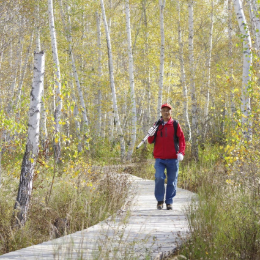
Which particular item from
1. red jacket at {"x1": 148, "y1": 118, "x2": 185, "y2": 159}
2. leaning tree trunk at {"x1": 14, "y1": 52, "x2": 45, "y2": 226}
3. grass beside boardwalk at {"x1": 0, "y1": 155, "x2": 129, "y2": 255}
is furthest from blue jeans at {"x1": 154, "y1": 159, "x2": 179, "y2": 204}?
leaning tree trunk at {"x1": 14, "y1": 52, "x2": 45, "y2": 226}

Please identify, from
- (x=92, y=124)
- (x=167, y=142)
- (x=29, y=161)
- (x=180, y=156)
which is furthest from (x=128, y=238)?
(x=92, y=124)

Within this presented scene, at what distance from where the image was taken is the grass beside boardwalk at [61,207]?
5105 mm

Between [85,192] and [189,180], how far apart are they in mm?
4270

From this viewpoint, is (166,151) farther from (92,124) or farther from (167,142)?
(92,124)

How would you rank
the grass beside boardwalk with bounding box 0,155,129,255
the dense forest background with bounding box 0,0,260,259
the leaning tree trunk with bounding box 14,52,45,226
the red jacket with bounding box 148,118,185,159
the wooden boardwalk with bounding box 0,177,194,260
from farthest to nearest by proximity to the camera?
the red jacket with bounding box 148,118,185,159 → the dense forest background with bounding box 0,0,260,259 → the leaning tree trunk with bounding box 14,52,45,226 → the grass beside boardwalk with bounding box 0,155,129,255 → the wooden boardwalk with bounding box 0,177,194,260

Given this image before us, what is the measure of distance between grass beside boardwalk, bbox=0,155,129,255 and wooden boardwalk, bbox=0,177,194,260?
24 centimetres

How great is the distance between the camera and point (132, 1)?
60.4ft

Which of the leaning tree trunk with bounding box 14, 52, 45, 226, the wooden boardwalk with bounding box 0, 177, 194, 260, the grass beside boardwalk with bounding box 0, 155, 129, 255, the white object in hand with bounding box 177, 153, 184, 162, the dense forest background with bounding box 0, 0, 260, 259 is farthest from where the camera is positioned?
the white object in hand with bounding box 177, 153, 184, 162

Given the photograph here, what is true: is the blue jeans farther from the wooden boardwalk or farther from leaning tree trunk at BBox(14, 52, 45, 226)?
leaning tree trunk at BBox(14, 52, 45, 226)

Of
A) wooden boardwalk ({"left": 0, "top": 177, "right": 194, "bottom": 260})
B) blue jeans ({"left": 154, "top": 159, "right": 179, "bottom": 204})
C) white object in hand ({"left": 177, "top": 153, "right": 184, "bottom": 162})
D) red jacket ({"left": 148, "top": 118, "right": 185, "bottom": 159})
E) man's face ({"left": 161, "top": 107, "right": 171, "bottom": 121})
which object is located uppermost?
man's face ({"left": 161, "top": 107, "right": 171, "bottom": 121})

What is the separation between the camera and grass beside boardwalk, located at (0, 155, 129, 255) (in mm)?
5105

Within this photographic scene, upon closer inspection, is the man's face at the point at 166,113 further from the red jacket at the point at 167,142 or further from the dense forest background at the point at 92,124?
the dense forest background at the point at 92,124

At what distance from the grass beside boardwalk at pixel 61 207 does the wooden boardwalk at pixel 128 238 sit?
245 mm

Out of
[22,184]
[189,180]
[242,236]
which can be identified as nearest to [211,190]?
[189,180]
